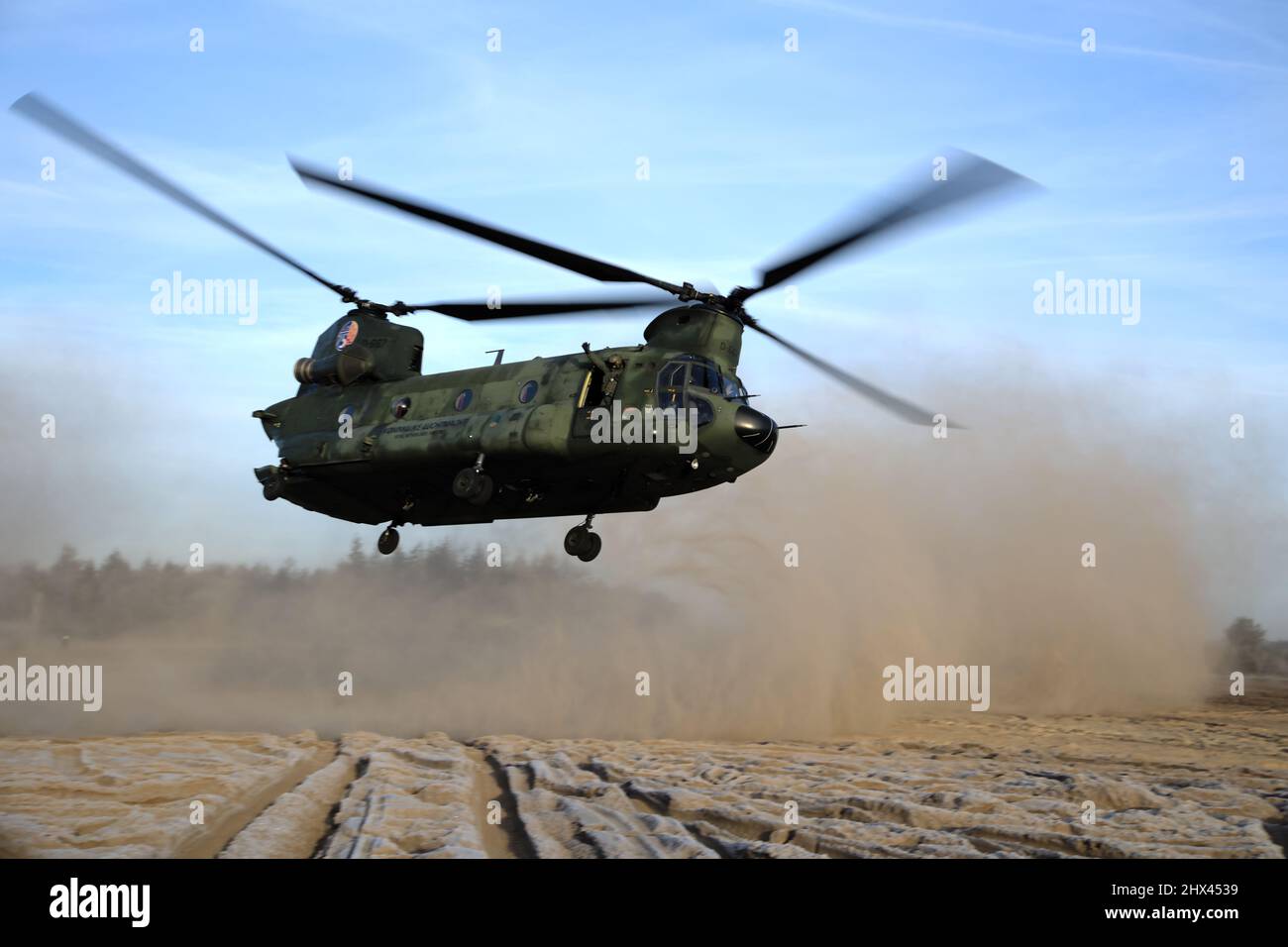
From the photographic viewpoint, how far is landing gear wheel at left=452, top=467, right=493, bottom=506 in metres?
18.7

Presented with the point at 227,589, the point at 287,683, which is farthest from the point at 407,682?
the point at 227,589

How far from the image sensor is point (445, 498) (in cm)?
2053

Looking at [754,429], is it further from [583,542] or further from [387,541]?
[387,541]

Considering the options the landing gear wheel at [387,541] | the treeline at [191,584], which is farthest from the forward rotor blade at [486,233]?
the treeline at [191,584]

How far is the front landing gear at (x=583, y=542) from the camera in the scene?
64.6ft

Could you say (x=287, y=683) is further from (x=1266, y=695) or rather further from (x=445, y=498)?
(x=1266, y=695)

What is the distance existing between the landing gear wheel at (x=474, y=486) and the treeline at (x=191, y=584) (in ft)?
41.2

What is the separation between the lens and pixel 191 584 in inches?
1291

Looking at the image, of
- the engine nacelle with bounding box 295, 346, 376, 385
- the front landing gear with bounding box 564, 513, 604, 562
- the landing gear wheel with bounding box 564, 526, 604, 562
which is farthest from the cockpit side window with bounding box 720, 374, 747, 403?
the engine nacelle with bounding box 295, 346, 376, 385

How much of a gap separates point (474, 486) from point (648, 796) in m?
6.74

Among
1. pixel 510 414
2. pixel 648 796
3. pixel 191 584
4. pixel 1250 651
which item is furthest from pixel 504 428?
pixel 1250 651

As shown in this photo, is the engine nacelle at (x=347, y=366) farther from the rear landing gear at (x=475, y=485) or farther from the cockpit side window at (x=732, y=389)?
the cockpit side window at (x=732, y=389)

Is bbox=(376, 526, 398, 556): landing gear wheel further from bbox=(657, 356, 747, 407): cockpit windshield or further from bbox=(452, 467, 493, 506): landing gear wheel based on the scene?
bbox=(657, 356, 747, 407): cockpit windshield

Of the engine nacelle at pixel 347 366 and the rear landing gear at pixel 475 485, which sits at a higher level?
the engine nacelle at pixel 347 366
